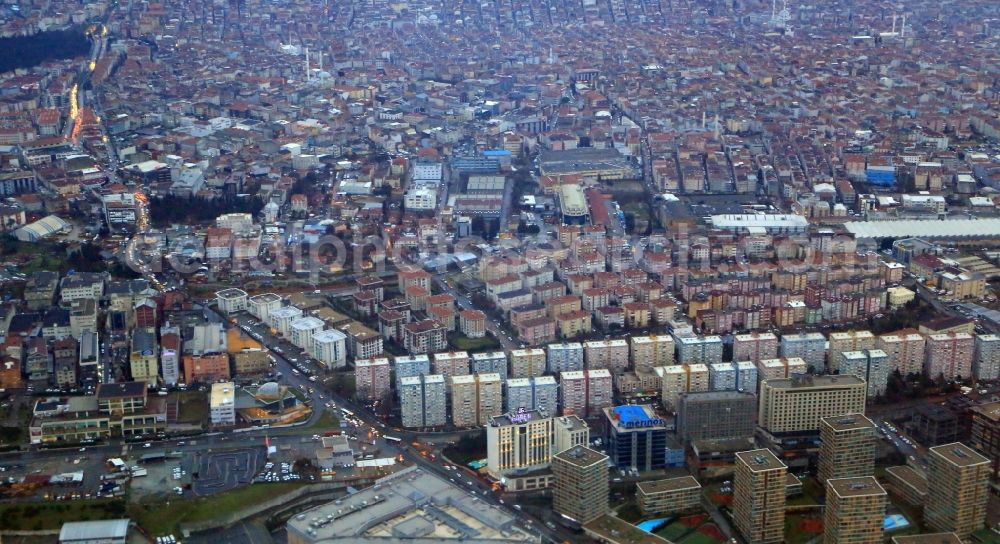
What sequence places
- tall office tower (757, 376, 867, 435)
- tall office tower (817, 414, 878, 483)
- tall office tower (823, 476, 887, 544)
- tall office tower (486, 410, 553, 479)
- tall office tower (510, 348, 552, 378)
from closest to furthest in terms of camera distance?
1. tall office tower (823, 476, 887, 544)
2. tall office tower (817, 414, 878, 483)
3. tall office tower (486, 410, 553, 479)
4. tall office tower (757, 376, 867, 435)
5. tall office tower (510, 348, 552, 378)

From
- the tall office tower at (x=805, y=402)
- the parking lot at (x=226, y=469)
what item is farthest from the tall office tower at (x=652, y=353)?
the parking lot at (x=226, y=469)

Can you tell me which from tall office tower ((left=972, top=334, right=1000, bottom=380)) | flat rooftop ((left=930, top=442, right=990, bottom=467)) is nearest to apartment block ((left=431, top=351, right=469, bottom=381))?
flat rooftop ((left=930, top=442, right=990, bottom=467))

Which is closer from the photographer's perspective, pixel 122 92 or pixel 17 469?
pixel 17 469

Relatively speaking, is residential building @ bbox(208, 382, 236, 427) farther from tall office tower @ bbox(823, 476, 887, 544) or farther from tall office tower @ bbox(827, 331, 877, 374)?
tall office tower @ bbox(827, 331, 877, 374)

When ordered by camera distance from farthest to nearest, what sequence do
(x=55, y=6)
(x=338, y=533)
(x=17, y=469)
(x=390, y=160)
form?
(x=55, y=6) < (x=390, y=160) < (x=17, y=469) < (x=338, y=533)

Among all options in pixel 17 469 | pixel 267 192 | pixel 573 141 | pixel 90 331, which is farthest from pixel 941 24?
pixel 17 469

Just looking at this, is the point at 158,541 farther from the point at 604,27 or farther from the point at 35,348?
the point at 604,27

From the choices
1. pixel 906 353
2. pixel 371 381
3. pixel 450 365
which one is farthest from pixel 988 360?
pixel 371 381
